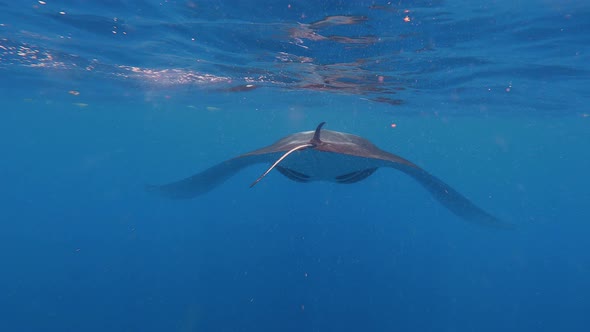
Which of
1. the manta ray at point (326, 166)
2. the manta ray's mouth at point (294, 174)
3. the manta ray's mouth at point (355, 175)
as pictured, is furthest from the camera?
the manta ray's mouth at point (294, 174)

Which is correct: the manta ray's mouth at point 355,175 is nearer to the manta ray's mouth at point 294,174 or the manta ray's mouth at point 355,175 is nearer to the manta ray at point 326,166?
the manta ray at point 326,166

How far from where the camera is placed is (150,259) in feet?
53.8

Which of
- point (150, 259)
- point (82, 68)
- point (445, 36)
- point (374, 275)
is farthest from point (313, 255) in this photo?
point (82, 68)

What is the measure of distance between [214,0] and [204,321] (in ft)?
31.8

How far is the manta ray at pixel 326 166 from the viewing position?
5.07 m

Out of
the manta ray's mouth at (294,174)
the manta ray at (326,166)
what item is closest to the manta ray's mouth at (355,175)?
the manta ray at (326,166)

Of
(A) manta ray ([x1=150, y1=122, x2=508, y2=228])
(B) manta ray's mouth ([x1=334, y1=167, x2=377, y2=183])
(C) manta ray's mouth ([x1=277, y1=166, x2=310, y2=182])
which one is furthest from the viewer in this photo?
(C) manta ray's mouth ([x1=277, y1=166, x2=310, y2=182])

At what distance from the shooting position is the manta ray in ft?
16.6

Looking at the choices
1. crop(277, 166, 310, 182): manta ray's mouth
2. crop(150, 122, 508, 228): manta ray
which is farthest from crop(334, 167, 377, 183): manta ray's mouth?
crop(277, 166, 310, 182): manta ray's mouth

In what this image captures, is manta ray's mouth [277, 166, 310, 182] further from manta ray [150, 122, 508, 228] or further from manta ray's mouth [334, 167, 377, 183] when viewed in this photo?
manta ray's mouth [334, 167, 377, 183]

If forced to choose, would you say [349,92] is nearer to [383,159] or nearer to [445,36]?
[445,36]

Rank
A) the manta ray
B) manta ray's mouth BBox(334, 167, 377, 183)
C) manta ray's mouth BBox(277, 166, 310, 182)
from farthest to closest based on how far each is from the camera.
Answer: manta ray's mouth BBox(277, 166, 310, 182), manta ray's mouth BBox(334, 167, 377, 183), the manta ray

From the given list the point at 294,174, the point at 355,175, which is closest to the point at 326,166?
the point at 355,175

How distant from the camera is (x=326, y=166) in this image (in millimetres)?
6176
